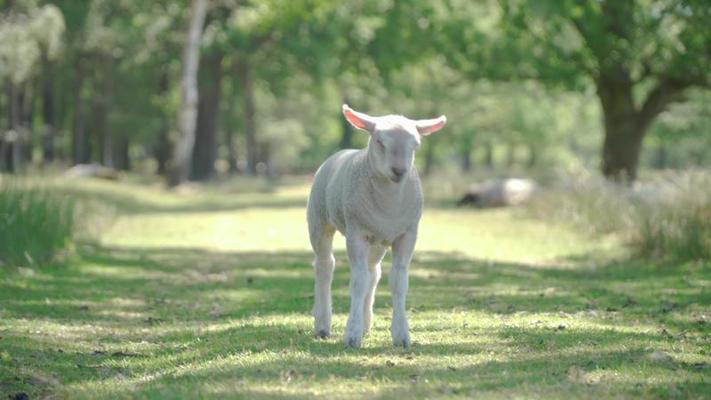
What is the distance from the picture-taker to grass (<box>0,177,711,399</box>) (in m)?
6.89

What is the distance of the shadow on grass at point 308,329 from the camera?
707cm

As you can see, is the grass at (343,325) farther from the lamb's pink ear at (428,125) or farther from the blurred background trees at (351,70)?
the blurred background trees at (351,70)

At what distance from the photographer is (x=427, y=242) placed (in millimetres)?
20781

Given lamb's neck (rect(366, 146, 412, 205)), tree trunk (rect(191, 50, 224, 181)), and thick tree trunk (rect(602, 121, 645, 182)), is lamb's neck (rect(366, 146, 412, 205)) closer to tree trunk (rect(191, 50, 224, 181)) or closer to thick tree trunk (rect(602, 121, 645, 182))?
thick tree trunk (rect(602, 121, 645, 182))

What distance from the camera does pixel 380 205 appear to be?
27.0 feet

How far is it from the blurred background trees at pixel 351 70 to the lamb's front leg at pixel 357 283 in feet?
32.2

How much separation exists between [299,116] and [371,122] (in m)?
61.4

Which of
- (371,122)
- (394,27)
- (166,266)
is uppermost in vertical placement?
(394,27)

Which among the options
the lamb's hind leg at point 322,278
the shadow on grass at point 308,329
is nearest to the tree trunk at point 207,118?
the shadow on grass at point 308,329

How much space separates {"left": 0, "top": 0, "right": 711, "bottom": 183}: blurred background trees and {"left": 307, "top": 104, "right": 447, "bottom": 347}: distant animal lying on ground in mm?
9437

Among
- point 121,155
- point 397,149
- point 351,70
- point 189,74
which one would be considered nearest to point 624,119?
point 189,74

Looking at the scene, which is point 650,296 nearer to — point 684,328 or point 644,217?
point 684,328

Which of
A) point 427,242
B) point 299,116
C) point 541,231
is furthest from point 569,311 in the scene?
point 299,116

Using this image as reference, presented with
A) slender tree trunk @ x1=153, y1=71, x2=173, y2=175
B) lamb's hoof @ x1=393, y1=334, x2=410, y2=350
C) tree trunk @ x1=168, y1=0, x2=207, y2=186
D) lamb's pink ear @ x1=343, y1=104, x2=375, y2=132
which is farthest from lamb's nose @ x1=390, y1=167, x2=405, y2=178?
slender tree trunk @ x1=153, y1=71, x2=173, y2=175
